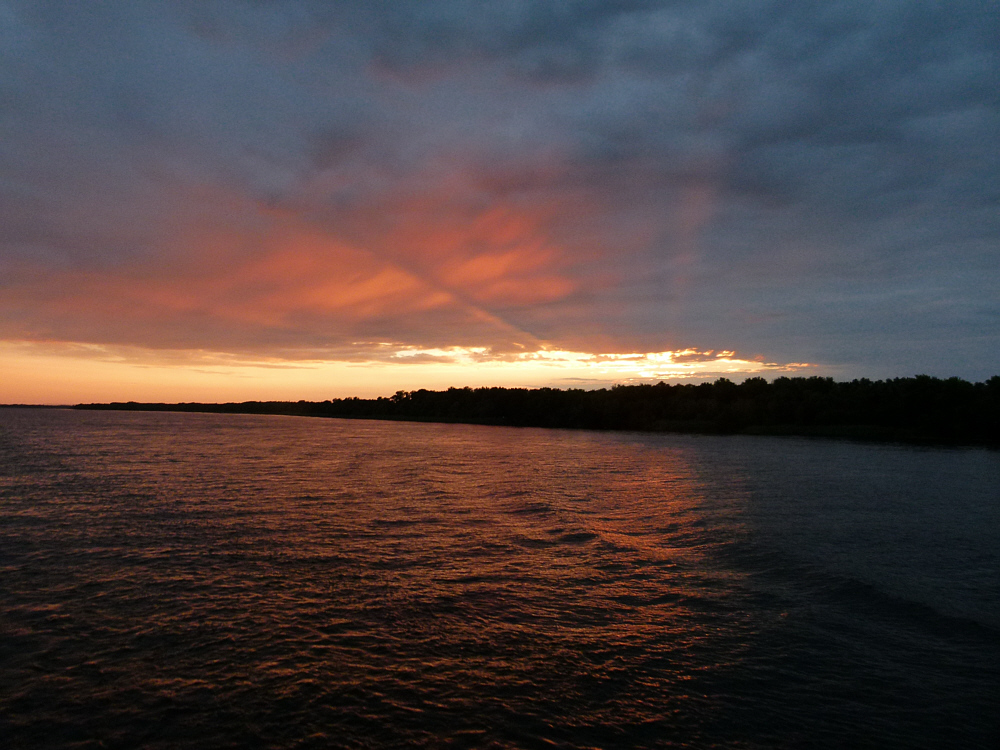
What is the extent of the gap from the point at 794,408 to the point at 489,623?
124 m

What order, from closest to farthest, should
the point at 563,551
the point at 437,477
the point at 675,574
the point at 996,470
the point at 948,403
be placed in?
the point at 675,574
the point at 563,551
the point at 437,477
the point at 996,470
the point at 948,403

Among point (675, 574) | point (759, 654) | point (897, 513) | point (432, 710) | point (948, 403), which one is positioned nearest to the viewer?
point (432, 710)

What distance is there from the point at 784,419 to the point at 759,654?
123291 millimetres

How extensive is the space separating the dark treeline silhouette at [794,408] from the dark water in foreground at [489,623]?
90086 millimetres

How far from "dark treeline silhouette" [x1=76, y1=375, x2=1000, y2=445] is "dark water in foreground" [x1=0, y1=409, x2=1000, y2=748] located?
3547 inches

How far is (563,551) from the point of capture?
21750 millimetres

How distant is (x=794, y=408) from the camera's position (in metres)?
123

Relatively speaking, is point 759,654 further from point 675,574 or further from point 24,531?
point 24,531

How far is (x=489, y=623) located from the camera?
1435cm

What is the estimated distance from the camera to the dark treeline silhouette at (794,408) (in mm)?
104938

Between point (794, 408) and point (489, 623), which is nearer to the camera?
point (489, 623)

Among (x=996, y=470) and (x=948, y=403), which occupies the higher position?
(x=948, y=403)

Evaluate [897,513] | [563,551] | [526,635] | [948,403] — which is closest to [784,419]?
[948,403]

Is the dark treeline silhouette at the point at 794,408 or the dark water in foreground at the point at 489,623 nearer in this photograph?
the dark water in foreground at the point at 489,623
